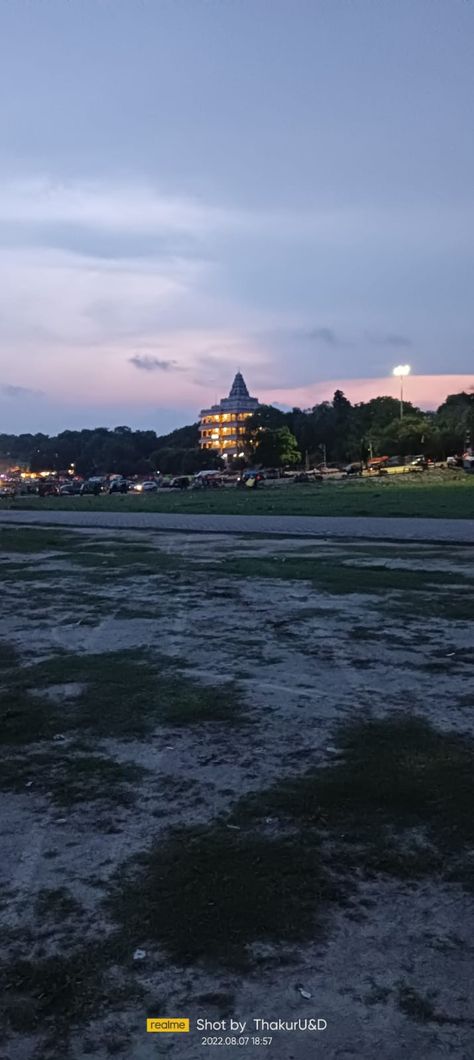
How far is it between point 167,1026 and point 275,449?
99.2 m

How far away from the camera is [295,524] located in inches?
1016

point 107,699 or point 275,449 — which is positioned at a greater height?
point 275,449

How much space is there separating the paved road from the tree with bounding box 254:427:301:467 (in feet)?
220

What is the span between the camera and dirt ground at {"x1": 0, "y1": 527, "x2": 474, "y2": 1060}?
2.95 meters

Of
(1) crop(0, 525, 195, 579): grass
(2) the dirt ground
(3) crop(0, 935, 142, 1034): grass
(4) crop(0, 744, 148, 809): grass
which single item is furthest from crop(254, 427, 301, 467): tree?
(3) crop(0, 935, 142, 1034): grass

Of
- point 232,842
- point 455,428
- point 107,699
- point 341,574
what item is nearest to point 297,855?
point 232,842

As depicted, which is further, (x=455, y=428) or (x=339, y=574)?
(x=455, y=428)

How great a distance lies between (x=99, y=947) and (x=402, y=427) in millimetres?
103865

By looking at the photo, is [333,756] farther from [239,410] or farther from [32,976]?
[239,410]

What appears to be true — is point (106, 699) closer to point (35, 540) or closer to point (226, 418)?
point (35, 540)

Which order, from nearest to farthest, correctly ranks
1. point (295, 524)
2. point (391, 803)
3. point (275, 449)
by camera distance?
point (391, 803) < point (295, 524) < point (275, 449)

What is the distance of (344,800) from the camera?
4617mm

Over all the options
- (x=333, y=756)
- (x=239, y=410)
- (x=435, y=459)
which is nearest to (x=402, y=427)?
(x=435, y=459)

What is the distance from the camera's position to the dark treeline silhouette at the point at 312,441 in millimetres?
101625
